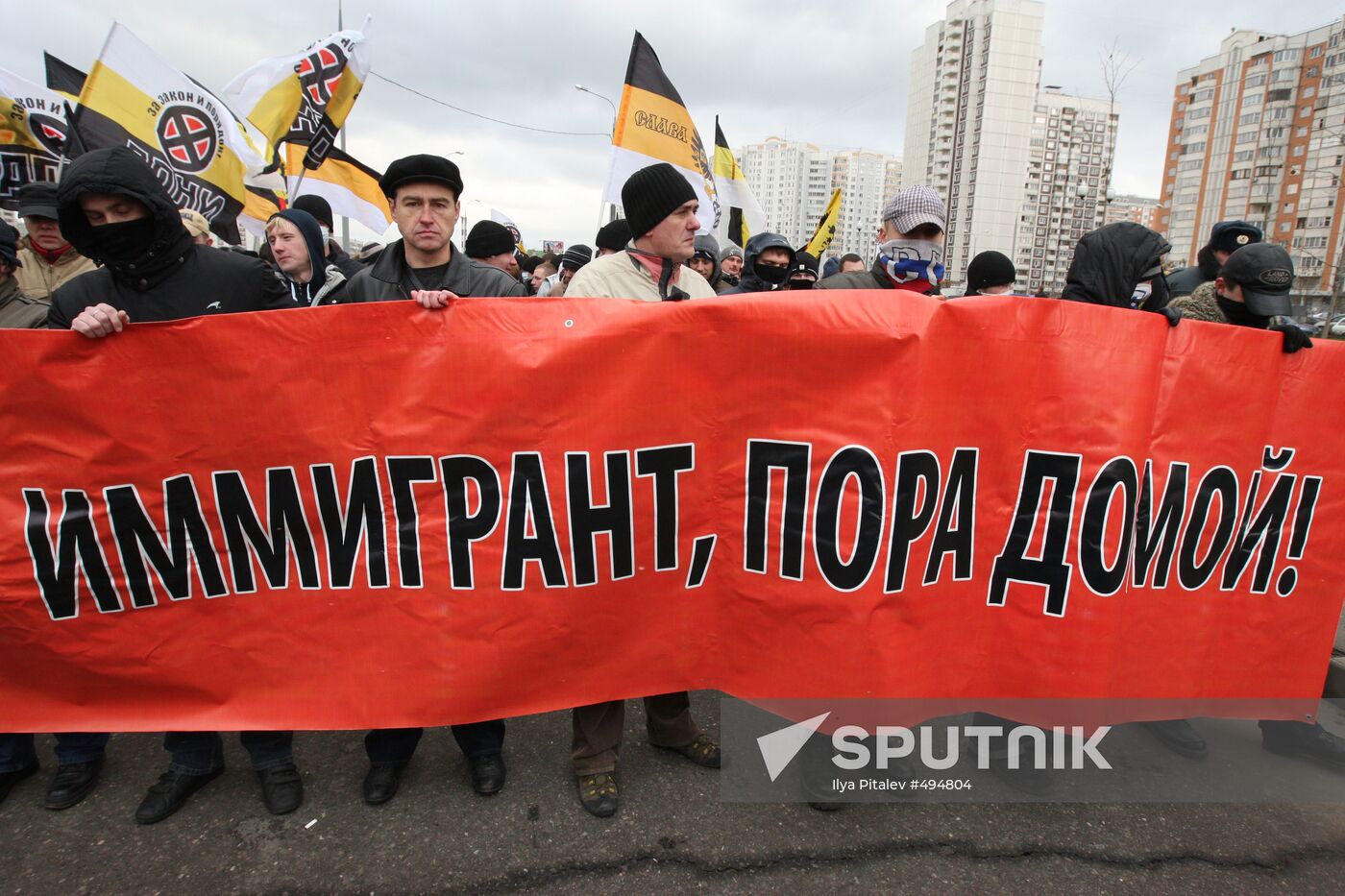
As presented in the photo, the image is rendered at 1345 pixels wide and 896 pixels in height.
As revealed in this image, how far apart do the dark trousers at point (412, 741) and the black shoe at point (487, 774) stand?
2 cm

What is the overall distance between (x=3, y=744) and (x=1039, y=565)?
3.49m

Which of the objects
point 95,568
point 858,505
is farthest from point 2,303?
point 858,505

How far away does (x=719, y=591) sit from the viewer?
99.4 inches

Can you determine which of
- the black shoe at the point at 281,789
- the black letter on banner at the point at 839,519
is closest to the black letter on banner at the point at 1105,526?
the black letter on banner at the point at 839,519

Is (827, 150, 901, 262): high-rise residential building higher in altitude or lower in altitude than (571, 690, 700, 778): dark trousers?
higher

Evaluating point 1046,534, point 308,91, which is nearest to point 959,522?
point 1046,534

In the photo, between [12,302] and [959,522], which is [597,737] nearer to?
[959,522]

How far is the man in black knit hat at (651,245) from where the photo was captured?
2.71 m

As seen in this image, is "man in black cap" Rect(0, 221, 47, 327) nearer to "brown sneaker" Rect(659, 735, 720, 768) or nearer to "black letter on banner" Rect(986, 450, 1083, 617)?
"brown sneaker" Rect(659, 735, 720, 768)

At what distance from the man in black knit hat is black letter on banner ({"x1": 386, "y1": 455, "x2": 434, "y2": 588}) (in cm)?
79

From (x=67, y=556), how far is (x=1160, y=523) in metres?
3.51

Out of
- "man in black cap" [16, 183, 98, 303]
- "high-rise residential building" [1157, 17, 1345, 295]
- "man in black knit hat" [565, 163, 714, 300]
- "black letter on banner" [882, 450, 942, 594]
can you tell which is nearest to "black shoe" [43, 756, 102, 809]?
"man in black knit hat" [565, 163, 714, 300]

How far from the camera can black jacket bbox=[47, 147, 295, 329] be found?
2.32m

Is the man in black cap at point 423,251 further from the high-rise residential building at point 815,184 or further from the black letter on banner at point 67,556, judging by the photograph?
the high-rise residential building at point 815,184
